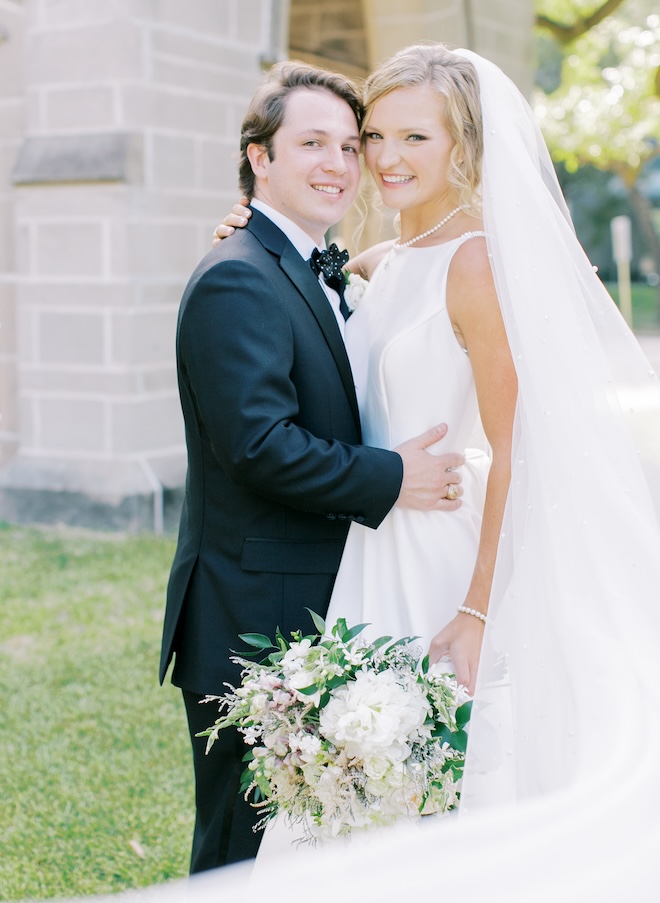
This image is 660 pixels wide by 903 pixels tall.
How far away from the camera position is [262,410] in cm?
240

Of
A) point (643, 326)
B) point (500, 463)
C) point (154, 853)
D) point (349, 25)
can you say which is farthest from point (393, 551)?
point (643, 326)

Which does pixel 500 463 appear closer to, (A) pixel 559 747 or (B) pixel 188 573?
(A) pixel 559 747

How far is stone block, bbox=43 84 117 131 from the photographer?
23.2ft

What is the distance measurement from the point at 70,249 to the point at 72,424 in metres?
1.21

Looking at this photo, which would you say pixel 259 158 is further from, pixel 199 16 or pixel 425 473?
pixel 199 16

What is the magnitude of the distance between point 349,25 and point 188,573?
31.3 ft

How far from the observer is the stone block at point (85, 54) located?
6969 mm

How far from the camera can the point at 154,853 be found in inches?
136

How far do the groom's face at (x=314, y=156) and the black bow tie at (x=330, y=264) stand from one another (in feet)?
0.26

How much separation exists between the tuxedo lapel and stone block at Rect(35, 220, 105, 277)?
15.5 feet

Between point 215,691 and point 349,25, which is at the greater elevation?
point 349,25

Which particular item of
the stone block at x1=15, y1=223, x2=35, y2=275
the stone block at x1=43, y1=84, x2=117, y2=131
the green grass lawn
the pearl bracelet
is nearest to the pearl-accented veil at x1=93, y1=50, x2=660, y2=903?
the pearl bracelet

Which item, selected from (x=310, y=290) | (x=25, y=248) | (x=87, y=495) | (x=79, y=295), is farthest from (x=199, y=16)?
(x=310, y=290)

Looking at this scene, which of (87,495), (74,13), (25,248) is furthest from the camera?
(25,248)
